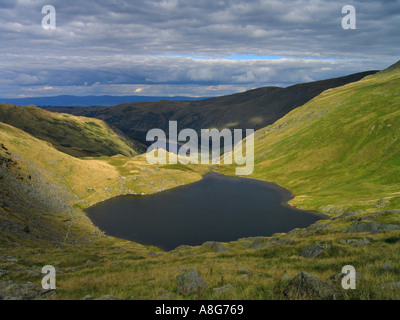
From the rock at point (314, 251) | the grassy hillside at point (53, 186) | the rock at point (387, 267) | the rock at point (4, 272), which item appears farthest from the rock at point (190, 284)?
the grassy hillside at point (53, 186)

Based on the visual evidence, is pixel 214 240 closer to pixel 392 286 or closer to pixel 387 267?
pixel 387 267

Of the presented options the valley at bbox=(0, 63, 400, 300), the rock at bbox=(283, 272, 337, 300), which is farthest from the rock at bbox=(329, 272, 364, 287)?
the rock at bbox=(283, 272, 337, 300)

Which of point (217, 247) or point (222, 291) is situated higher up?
point (222, 291)

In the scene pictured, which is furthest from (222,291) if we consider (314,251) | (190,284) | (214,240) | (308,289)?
(214,240)

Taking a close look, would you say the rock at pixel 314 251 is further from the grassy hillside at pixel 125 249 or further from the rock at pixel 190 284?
the rock at pixel 190 284

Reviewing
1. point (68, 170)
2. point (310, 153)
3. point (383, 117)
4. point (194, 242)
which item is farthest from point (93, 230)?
point (383, 117)

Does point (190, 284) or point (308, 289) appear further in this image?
point (190, 284)

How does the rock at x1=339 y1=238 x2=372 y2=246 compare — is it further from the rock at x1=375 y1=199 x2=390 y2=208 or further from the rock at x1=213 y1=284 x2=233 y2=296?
the rock at x1=375 y1=199 x2=390 y2=208
